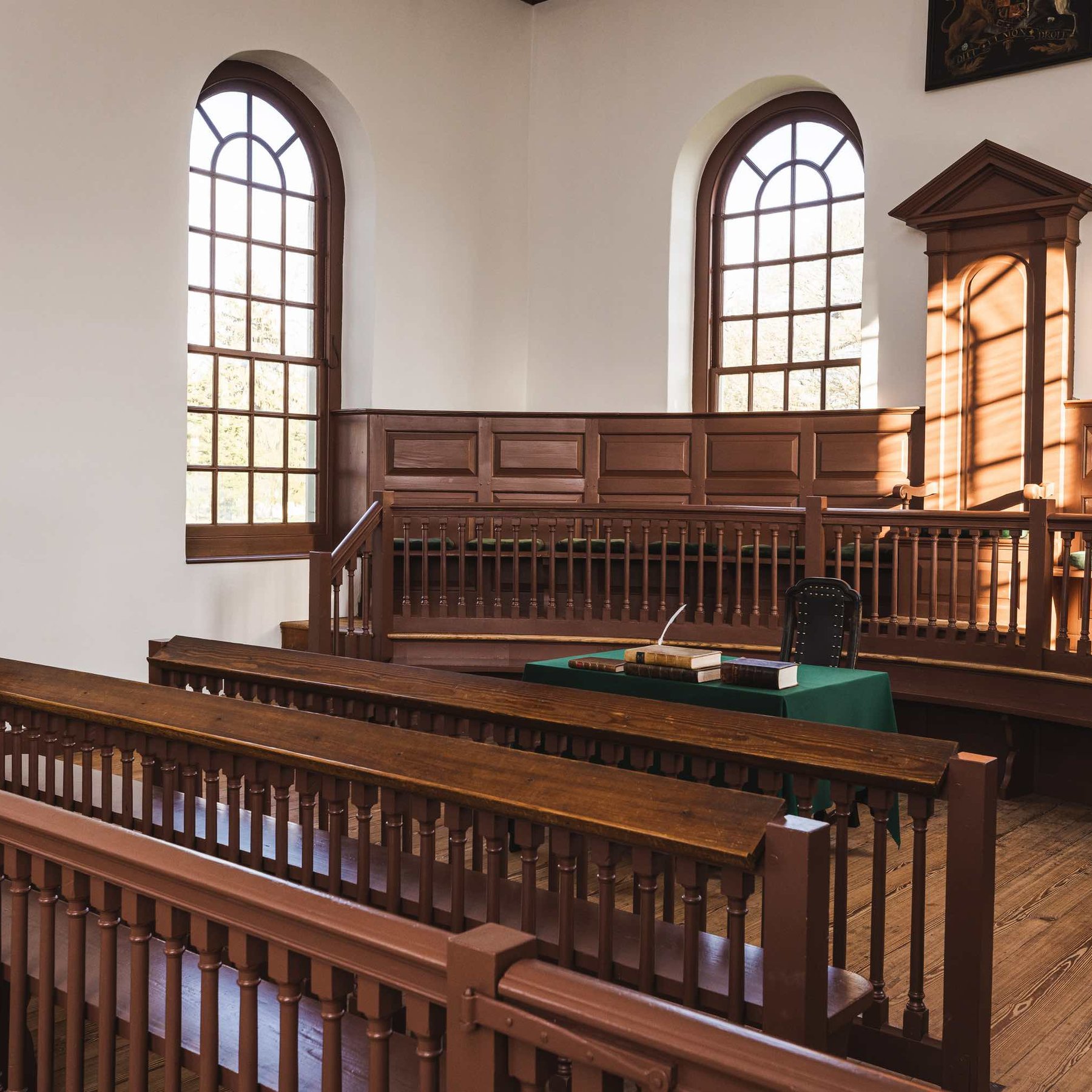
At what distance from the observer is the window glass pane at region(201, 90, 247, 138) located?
757 centimetres

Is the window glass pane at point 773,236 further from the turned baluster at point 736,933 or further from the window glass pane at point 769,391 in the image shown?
the turned baluster at point 736,933

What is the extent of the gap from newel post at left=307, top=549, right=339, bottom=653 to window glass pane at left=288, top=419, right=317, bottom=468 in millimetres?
2147

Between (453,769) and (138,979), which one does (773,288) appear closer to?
(453,769)

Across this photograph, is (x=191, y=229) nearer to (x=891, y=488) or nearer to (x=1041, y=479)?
(x=891, y=488)

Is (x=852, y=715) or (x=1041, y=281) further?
(x=1041, y=281)

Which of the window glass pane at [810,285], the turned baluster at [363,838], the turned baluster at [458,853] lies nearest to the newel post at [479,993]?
the turned baluster at [458,853]

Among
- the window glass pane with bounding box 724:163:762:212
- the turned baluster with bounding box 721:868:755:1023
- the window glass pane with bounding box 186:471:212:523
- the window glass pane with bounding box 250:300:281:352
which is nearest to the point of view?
the turned baluster with bounding box 721:868:755:1023

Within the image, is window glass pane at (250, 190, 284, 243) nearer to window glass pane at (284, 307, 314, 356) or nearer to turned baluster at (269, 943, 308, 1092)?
window glass pane at (284, 307, 314, 356)

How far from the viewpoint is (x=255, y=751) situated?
264 cm

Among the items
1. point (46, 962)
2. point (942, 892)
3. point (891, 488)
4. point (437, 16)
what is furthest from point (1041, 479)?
point (46, 962)

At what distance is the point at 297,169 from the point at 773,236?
3.45 metres

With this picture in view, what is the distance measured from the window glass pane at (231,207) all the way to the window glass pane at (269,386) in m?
0.88

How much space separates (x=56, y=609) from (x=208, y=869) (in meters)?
5.48

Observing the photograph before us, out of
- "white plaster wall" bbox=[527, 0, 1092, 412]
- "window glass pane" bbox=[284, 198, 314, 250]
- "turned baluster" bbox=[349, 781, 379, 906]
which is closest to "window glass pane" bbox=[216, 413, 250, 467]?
"window glass pane" bbox=[284, 198, 314, 250]
